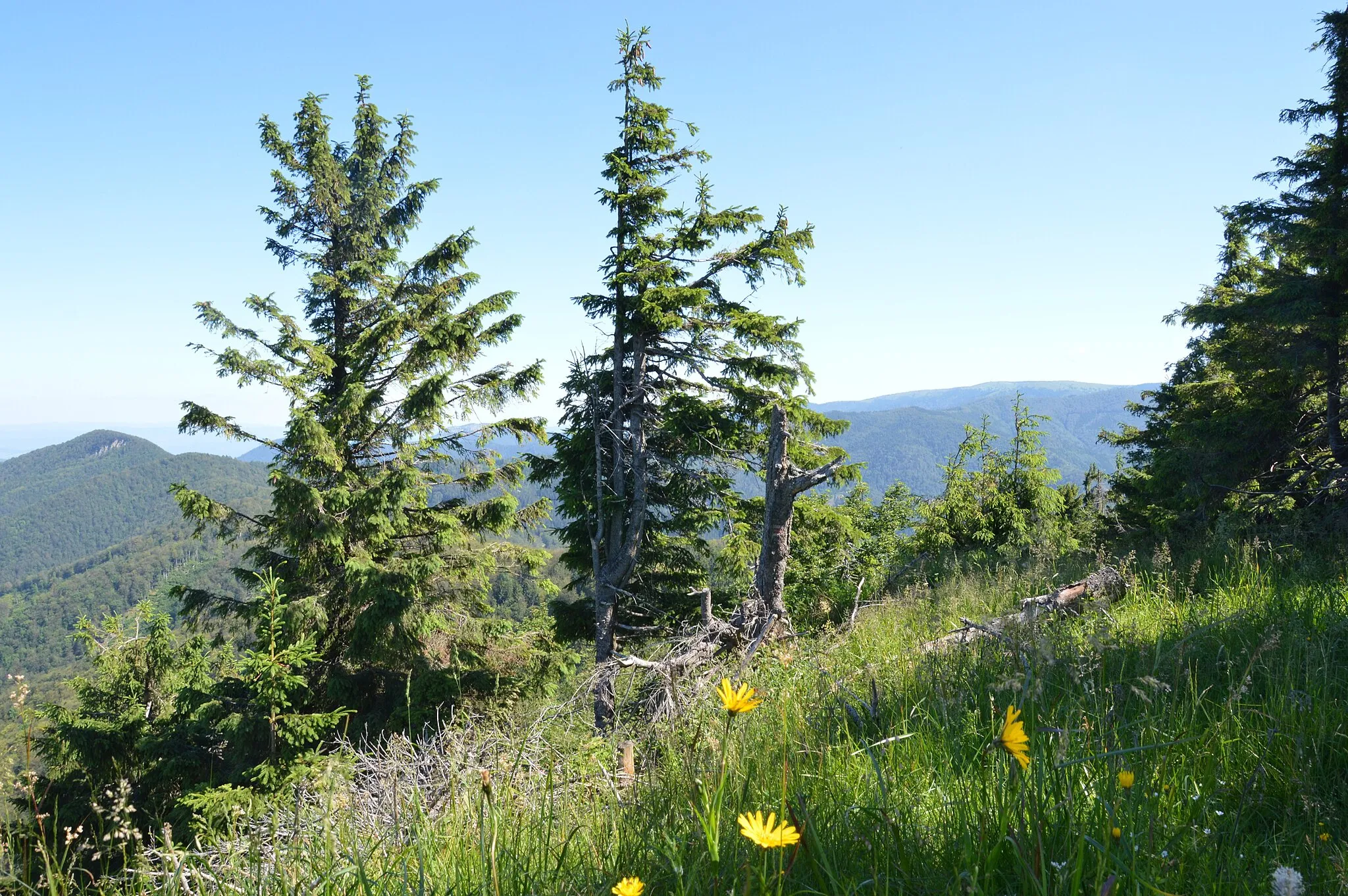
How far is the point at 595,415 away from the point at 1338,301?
1013cm

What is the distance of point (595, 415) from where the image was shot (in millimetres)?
11969

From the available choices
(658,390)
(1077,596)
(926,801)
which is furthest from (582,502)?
(926,801)

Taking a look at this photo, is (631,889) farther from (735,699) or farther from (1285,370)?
(1285,370)

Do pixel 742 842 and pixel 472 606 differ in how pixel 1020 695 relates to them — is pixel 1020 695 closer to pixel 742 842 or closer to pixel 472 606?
pixel 742 842

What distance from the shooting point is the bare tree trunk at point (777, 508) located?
800 centimetres

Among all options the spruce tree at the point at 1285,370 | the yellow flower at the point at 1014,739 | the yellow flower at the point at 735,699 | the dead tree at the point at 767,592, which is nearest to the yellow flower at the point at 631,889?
the yellow flower at the point at 735,699

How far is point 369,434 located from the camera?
13000mm

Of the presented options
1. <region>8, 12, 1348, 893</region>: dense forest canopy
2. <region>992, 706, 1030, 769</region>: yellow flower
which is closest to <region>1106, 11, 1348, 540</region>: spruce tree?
<region>8, 12, 1348, 893</region>: dense forest canopy

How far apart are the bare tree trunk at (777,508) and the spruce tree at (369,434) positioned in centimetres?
633

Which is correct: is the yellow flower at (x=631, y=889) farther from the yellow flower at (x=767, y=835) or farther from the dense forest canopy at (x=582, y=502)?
the dense forest canopy at (x=582, y=502)

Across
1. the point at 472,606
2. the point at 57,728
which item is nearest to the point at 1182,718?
the point at 472,606

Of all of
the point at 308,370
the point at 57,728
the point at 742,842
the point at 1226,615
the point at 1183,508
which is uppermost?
the point at 308,370

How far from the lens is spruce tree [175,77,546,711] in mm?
11672

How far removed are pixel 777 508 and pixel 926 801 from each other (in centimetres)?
608
